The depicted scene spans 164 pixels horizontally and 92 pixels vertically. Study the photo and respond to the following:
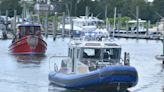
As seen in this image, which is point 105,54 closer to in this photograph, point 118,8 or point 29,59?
point 29,59

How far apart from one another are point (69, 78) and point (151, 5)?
461 ft

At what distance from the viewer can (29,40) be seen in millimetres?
67750

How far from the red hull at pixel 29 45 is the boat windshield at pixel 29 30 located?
1.92 ft

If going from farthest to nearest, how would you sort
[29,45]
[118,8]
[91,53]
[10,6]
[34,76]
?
[10,6]
[118,8]
[29,45]
[34,76]
[91,53]

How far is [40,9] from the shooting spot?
19438cm

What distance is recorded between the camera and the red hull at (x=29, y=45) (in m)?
67.9

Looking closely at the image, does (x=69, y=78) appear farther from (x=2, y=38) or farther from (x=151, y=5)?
(x=151, y=5)

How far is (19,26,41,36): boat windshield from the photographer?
225ft

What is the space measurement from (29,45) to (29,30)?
1549mm

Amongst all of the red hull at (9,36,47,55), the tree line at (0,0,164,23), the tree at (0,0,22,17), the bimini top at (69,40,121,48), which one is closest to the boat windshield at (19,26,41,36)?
the red hull at (9,36,47,55)

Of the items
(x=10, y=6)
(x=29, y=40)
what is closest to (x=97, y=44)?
(x=29, y=40)

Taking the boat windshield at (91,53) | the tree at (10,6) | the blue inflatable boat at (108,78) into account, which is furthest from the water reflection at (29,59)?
the tree at (10,6)

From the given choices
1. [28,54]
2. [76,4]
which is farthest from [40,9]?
[28,54]

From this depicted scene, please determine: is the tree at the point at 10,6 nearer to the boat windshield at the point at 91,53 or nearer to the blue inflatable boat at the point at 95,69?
the blue inflatable boat at the point at 95,69
